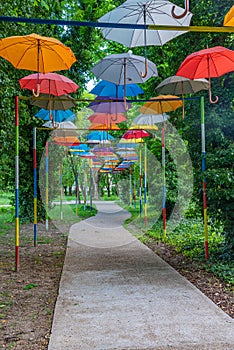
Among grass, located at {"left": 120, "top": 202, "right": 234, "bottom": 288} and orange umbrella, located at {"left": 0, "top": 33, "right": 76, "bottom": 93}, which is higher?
orange umbrella, located at {"left": 0, "top": 33, "right": 76, "bottom": 93}

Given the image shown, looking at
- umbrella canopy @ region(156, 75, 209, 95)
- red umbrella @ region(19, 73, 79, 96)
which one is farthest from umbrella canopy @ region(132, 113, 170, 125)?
red umbrella @ region(19, 73, 79, 96)

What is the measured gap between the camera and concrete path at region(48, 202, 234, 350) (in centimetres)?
311

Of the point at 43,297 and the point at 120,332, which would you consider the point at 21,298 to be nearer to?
the point at 43,297

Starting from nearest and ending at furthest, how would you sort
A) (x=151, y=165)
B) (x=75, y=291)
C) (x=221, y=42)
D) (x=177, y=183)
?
1. (x=75, y=291)
2. (x=221, y=42)
3. (x=177, y=183)
4. (x=151, y=165)

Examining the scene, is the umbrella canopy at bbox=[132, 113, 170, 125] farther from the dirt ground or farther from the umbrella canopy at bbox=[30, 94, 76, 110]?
the dirt ground

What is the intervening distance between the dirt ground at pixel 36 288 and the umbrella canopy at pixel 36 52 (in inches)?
112

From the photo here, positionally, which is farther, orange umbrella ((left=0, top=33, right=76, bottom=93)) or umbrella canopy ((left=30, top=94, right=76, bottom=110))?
umbrella canopy ((left=30, top=94, right=76, bottom=110))

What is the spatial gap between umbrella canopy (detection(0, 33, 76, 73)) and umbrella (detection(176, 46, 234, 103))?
156 cm

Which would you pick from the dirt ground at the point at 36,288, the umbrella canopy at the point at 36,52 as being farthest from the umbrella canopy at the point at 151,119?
the umbrella canopy at the point at 36,52

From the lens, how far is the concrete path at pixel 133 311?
311 centimetres

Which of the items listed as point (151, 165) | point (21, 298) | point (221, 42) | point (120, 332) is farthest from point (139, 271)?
point (151, 165)

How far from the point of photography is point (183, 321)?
359 cm

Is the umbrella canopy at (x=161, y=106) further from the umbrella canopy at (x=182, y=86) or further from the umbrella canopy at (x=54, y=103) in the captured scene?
the umbrella canopy at (x=54, y=103)

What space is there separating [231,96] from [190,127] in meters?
0.90
